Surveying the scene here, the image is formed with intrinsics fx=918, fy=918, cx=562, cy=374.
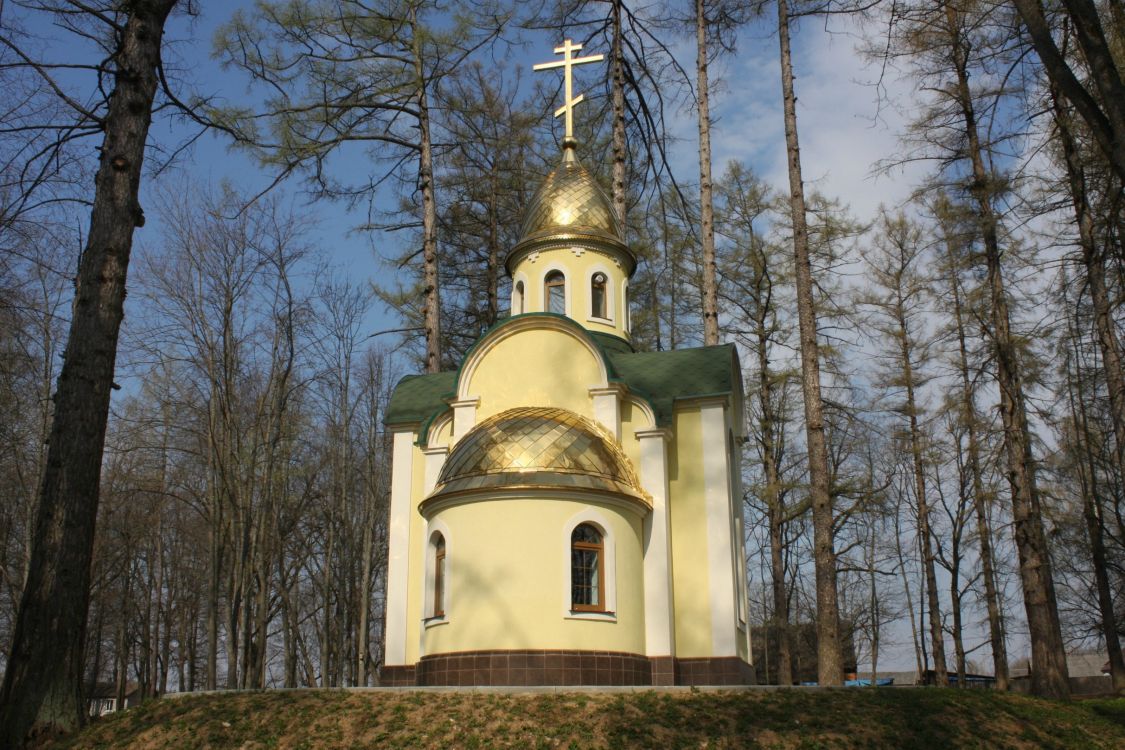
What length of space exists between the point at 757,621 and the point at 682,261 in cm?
1811

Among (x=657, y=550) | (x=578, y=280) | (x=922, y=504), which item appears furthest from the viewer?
(x=922, y=504)

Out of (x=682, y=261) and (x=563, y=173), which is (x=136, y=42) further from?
(x=682, y=261)

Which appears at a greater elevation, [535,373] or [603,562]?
[535,373]

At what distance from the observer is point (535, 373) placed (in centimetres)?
1364

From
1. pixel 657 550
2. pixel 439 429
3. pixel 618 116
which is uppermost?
pixel 618 116

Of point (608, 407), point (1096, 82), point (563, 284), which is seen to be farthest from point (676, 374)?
point (1096, 82)

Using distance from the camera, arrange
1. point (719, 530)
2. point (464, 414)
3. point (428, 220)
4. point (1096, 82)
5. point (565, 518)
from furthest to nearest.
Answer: point (428, 220) → point (464, 414) → point (719, 530) → point (565, 518) → point (1096, 82)

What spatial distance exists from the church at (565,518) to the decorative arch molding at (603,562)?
0.02 meters

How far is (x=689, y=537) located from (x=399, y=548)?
4.38 meters

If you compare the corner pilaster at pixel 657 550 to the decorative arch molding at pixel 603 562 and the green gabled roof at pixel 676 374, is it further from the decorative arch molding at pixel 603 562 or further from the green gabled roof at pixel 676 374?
the decorative arch molding at pixel 603 562

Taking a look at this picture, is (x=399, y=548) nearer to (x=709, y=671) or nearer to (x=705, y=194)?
(x=709, y=671)

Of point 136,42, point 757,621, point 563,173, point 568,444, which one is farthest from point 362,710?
point 757,621

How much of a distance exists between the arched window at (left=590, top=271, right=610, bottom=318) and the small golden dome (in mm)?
714

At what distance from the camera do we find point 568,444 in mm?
12070
